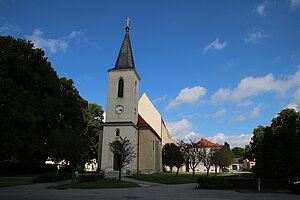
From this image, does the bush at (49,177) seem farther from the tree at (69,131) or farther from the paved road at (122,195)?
the paved road at (122,195)

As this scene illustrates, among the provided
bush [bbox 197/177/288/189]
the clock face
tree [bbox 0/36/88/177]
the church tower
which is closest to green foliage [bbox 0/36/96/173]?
tree [bbox 0/36/88/177]

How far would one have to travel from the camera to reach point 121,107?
127 feet

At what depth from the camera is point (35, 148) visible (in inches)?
1062

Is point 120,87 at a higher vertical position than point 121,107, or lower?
higher

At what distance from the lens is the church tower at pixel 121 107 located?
3650cm

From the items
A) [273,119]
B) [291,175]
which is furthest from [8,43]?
[273,119]

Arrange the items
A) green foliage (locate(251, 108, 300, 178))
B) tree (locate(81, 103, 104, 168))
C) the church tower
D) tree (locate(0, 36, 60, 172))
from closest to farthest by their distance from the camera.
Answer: green foliage (locate(251, 108, 300, 178)) → tree (locate(0, 36, 60, 172)) → the church tower → tree (locate(81, 103, 104, 168))

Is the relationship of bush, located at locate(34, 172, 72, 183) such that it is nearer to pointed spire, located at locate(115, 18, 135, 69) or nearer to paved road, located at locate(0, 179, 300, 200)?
paved road, located at locate(0, 179, 300, 200)

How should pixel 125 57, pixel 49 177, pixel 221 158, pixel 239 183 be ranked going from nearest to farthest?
1. pixel 239 183
2. pixel 49 177
3. pixel 125 57
4. pixel 221 158

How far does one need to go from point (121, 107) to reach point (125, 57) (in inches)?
342

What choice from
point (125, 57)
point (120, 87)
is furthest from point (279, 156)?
point (125, 57)

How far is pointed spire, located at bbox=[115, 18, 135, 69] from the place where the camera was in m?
41.0

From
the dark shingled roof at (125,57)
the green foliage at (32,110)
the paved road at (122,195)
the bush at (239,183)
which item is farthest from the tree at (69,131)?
the bush at (239,183)

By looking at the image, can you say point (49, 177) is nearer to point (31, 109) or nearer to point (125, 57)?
point (31, 109)
